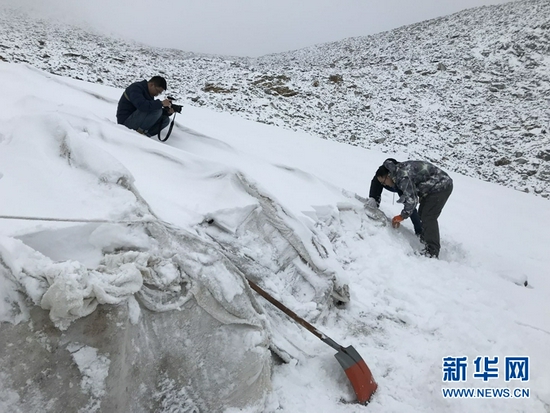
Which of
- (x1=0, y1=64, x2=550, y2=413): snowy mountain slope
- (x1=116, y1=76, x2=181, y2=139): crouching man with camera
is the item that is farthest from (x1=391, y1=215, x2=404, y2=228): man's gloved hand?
(x1=116, y1=76, x2=181, y2=139): crouching man with camera

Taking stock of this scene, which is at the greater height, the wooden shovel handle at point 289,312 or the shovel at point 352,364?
the wooden shovel handle at point 289,312

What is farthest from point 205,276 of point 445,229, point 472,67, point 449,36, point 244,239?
point 449,36

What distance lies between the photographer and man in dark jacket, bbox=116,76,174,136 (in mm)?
3787

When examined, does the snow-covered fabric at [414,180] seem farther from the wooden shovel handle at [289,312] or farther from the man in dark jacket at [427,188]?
the wooden shovel handle at [289,312]

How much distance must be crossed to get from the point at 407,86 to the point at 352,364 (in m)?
12.6

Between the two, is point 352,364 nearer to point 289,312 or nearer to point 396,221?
point 289,312

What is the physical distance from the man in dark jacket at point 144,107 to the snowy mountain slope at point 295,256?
46cm

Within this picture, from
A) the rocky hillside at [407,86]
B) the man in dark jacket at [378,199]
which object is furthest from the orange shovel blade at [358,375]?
the rocky hillside at [407,86]

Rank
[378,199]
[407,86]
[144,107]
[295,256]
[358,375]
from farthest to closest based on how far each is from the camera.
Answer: [407,86], [378,199], [144,107], [295,256], [358,375]

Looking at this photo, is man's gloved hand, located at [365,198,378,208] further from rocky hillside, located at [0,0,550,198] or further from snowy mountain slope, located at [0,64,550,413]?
rocky hillside, located at [0,0,550,198]

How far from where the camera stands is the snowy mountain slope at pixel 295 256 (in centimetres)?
178

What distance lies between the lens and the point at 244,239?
2539 mm

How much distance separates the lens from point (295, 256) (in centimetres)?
270

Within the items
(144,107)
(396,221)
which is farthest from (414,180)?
(144,107)
